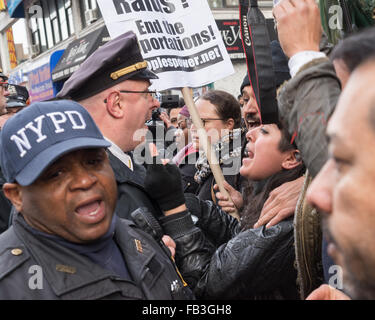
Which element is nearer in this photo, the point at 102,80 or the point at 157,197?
the point at 157,197

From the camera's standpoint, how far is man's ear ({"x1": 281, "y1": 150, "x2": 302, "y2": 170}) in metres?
2.40

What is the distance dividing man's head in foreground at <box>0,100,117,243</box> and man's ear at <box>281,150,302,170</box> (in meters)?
1.11

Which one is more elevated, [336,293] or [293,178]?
[336,293]

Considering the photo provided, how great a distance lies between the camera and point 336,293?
1415 mm

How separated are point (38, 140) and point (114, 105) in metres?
1.04

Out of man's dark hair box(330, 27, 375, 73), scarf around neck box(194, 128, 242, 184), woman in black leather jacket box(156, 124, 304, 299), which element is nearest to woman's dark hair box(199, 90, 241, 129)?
scarf around neck box(194, 128, 242, 184)

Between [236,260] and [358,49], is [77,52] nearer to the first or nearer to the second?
[236,260]

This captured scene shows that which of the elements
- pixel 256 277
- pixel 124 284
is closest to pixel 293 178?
pixel 256 277

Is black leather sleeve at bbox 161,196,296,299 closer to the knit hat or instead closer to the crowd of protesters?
the crowd of protesters

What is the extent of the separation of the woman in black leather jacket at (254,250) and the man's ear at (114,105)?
2.49ft

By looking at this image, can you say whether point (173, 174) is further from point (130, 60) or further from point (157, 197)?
point (130, 60)

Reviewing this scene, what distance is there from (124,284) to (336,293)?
73 centimetres

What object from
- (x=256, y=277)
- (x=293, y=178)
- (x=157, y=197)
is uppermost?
(x=157, y=197)

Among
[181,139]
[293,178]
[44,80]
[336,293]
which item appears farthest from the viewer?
[44,80]
